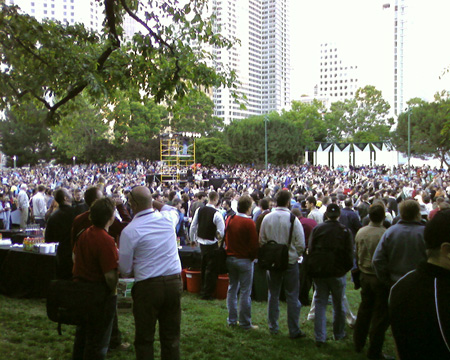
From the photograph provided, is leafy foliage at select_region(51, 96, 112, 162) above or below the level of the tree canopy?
above

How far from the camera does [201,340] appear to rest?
17.9 feet

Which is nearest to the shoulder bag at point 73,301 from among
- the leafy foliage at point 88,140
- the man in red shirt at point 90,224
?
the man in red shirt at point 90,224

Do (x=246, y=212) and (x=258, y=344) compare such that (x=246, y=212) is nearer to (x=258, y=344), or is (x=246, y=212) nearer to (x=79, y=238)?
(x=258, y=344)

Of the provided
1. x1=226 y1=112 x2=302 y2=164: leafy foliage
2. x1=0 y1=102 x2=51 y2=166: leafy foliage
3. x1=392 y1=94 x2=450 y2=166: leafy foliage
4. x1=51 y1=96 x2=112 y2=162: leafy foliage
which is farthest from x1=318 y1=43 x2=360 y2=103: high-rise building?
x1=0 y1=102 x2=51 y2=166: leafy foliage

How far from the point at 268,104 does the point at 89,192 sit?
187 m

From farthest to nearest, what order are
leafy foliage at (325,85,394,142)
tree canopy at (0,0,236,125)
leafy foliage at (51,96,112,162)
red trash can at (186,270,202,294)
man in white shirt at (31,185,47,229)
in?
leafy foliage at (325,85,394,142) < leafy foliage at (51,96,112,162) < man in white shirt at (31,185,47,229) < red trash can at (186,270,202,294) < tree canopy at (0,0,236,125)

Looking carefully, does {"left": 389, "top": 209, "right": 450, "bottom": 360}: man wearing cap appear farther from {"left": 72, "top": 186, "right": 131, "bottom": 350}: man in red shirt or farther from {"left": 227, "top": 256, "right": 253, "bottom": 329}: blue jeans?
{"left": 227, "top": 256, "right": 253, "bottom": 329}: blue jeans

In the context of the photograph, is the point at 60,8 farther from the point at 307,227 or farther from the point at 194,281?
the point at 307,227

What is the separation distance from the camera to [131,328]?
19.1 ft

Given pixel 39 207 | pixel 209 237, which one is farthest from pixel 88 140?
pixel 209 237

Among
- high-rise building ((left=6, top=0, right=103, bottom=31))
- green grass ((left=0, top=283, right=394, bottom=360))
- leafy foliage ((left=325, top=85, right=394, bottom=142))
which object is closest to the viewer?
green grass ((left=0, top=283, right=394, bottom=360))

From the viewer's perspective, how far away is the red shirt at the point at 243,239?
18.9 ft

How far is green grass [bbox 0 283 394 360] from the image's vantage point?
195 inches

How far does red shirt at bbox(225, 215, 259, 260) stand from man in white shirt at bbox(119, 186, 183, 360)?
6.43 feet
